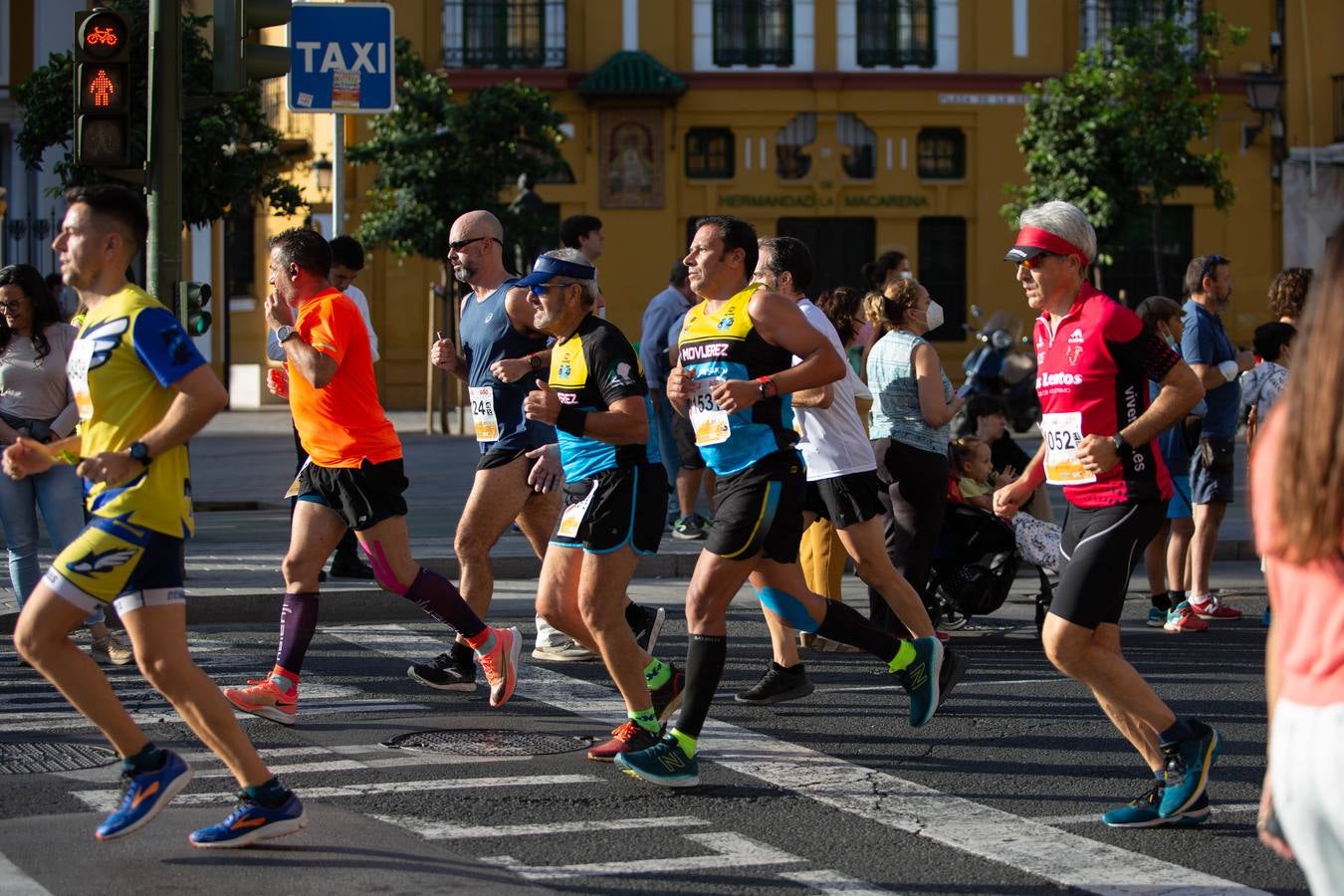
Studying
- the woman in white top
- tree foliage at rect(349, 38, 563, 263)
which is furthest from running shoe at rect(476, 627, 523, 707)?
tree foliage at rect(349, 38, 563, 263)

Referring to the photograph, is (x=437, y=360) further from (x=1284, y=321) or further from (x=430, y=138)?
(x=430, y=138)

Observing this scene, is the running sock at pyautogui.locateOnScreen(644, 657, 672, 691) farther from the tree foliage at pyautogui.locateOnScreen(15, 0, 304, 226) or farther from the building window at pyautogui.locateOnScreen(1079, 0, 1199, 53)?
Result: the building window at pyautogui.locateOnScreen(1079, 0, 1199, 53)

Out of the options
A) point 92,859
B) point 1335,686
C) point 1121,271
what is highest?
point 1121,271

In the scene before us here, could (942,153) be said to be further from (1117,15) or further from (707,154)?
(707,154)

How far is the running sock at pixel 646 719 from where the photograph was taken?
6664mm

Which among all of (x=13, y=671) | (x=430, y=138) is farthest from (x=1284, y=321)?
(x=430, y=138)

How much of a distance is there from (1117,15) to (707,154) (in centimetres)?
787

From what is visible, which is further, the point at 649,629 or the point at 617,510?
the point at 649,629

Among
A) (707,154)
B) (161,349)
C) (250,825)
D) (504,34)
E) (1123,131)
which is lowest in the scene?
(250,825)

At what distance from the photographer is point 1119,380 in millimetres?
6082

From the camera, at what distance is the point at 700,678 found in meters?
6.47

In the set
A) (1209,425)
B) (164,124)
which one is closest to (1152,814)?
(1209,425)

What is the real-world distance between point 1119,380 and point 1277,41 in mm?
32681

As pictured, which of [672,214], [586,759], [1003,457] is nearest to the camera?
[586,759]
